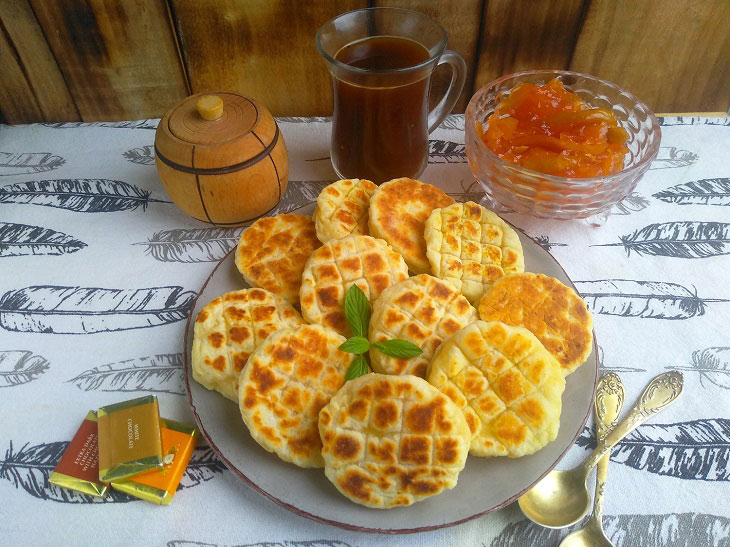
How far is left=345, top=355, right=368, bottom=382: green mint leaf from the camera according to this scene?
143 centimetres

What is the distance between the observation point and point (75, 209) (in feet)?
6.96

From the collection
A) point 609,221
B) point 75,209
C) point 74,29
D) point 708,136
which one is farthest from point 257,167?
point 708,136

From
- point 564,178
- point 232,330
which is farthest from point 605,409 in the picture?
point 232,330

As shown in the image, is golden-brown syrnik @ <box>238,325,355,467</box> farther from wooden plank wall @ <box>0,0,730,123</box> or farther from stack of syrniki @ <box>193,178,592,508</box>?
wooden plank wall @ <box>0,0,730,123</box>

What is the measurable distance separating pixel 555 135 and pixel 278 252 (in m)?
0.98

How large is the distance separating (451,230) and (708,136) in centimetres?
143

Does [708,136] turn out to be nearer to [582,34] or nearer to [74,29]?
[582,34]

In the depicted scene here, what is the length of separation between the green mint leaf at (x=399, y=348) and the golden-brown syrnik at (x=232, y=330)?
27cm

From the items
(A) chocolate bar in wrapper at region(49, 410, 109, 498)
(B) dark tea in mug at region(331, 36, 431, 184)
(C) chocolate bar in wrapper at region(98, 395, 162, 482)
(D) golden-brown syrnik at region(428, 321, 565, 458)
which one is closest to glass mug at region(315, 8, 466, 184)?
(B) dark tea in mug at region(331, 36, 431, 184)

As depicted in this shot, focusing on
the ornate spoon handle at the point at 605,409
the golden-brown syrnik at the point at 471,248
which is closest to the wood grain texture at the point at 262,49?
the golden-brown syrnik at the point at 471,248

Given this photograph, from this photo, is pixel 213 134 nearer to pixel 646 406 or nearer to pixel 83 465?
pixel 83 465

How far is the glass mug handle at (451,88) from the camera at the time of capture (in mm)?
1926

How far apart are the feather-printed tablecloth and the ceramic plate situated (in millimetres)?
107

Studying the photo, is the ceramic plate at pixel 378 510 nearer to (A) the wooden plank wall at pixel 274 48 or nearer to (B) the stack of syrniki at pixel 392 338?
(B) the stack of syrniki at pixel 392 338
